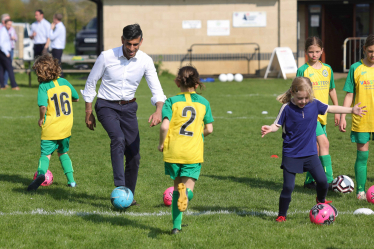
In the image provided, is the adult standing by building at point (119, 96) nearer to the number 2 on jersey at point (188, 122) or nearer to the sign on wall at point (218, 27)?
the number 2 on jersey at point (188, 122)

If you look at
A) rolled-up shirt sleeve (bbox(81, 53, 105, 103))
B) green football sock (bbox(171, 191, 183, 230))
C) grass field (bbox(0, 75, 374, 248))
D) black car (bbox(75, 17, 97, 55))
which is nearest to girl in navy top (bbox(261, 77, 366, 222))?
grass field (bbox(0, 75, 374, 248))

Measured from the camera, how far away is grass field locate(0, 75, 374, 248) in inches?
177

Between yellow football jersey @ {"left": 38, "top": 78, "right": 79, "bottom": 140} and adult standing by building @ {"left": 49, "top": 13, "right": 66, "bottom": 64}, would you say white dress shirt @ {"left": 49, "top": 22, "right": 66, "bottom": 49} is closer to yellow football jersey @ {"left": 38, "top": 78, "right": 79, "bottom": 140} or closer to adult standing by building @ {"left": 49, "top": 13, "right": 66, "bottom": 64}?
adult standing by building @ {"left": 49, "top": 13, "right": 66, "bottom": 64}

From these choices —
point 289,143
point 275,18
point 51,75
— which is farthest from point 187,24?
point 289,143

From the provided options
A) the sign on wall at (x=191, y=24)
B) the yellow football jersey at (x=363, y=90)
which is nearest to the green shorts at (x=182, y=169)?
the yellow football jersey at (x=363, y=90)

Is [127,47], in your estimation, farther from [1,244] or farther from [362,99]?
[362,99]

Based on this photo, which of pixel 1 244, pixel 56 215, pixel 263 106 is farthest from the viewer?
pixel 263 106

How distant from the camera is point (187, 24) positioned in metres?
23.3

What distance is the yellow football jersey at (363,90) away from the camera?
19.5 ft

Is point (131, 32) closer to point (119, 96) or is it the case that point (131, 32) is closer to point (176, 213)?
point (119, 96)

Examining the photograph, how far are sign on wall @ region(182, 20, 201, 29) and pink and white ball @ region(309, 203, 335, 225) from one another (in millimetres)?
19152

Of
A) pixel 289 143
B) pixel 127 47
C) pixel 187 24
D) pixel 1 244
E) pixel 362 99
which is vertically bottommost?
pixel 1 244

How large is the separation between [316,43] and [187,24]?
17.8 m

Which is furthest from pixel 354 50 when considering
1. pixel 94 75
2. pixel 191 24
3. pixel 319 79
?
pixel 94 75
